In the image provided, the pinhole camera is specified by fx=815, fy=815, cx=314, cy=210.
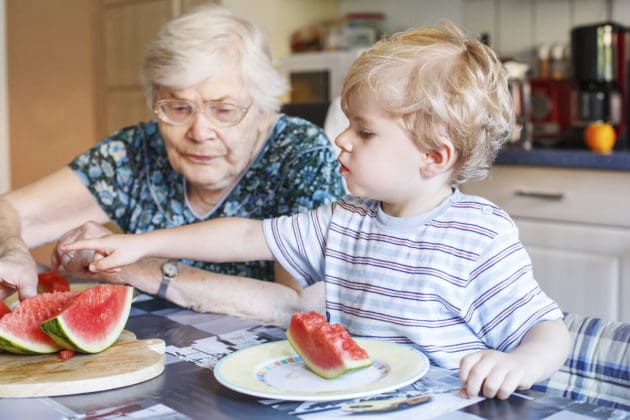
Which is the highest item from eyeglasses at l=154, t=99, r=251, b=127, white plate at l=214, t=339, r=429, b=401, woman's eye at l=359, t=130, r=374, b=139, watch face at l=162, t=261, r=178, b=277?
eyeglasses at l=154, t=99, r=251, b=127

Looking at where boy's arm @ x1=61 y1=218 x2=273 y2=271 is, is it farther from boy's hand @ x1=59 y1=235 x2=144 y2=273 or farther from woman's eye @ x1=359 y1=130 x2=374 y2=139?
woman's eye @ x1=359 y1=130 x2=374 y2=139

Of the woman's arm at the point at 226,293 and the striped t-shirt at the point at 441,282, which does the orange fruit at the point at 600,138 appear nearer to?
the woman's arm at the point at 226,293

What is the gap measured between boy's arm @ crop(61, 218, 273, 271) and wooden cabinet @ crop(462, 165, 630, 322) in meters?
1.81

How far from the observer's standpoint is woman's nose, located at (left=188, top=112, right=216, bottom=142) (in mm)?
1753

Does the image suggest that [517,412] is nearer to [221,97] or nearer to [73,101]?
[221,97]

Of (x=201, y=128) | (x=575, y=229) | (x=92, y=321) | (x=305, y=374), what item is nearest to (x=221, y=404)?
(x=305, y=374)

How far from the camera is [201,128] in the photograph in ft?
5.75

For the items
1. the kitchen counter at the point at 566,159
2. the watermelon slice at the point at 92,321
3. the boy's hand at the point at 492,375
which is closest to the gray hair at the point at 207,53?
the watermelon slice at the point at 92,321

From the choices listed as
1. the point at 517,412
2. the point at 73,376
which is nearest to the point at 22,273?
the point at 73,376

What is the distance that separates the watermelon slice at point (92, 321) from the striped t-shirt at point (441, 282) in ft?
1.11

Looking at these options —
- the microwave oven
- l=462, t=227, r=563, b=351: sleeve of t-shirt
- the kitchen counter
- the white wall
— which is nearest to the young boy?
l=462, t=227, r=563, b=351: sleeve of t-shirt

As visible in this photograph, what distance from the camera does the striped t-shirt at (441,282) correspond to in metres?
1.13

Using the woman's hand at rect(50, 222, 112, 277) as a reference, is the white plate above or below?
below

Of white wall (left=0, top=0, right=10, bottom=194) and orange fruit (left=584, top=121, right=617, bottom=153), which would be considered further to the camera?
white wall (left=0, top=0, right=10, bottom=194)
